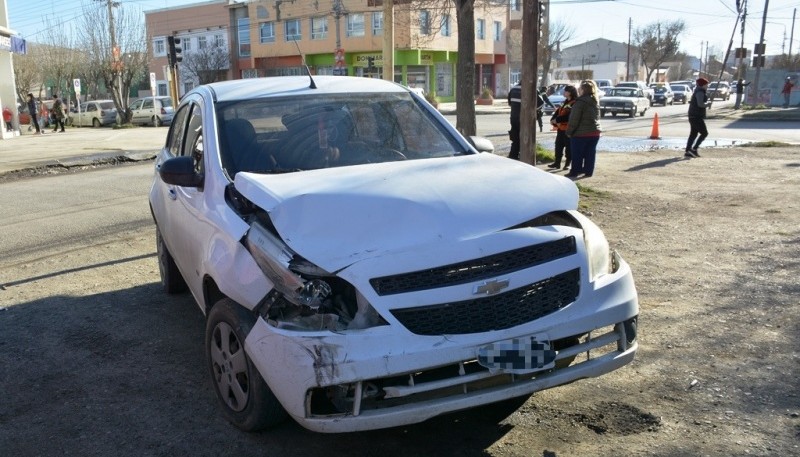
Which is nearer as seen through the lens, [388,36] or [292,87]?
[292,87]

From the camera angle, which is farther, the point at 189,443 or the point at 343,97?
the point at 343,97

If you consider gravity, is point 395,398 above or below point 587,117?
below

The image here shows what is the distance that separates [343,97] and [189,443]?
2521 mm

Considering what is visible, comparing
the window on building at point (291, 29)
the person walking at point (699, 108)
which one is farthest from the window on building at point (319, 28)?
the person walking at point (699, 108)

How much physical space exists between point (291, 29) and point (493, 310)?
60.2m

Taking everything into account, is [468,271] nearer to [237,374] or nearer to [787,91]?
[237,374]

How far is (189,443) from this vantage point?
363 centimetres

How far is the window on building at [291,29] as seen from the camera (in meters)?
59.5

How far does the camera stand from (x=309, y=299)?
10.1 ft

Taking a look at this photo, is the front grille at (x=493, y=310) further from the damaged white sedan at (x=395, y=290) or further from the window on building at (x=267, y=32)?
the window on building at (x=267, y=32)

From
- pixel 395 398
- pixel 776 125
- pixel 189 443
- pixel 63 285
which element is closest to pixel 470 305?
pixel 395 398

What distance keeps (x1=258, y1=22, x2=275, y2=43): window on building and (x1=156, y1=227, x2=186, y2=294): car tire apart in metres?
58.5

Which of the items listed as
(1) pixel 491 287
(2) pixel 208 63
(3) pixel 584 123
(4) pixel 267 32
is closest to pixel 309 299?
(1) pixel 491 287

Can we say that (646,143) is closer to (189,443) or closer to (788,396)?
(788,396)
